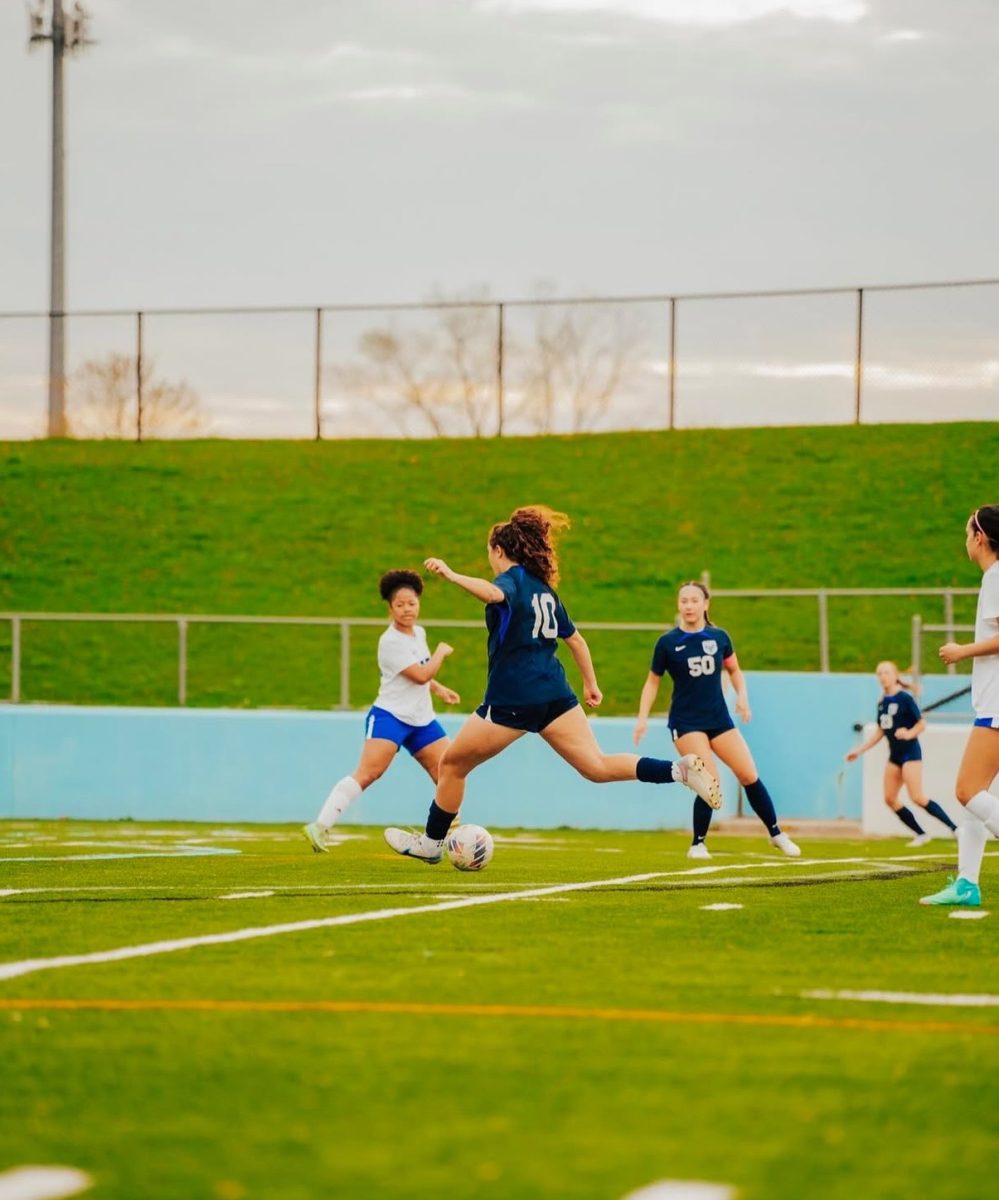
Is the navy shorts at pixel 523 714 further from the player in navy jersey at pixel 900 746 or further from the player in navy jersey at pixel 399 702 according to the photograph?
the player in navy jersey at pixel 900 746

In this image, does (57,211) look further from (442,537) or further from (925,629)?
(925,629)

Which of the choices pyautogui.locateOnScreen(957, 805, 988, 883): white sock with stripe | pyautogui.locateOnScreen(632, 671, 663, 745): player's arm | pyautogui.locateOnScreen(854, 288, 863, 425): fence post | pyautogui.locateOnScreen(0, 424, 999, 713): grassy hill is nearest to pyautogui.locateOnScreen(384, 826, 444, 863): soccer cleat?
pyautogui.locateOnScreen(632, 671, 663, 745): player's arm

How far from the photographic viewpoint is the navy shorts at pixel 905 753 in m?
16.8

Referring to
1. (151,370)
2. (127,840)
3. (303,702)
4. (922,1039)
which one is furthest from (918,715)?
(151,370)

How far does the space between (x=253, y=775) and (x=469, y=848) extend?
10.1m

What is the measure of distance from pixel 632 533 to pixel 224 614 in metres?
6.60

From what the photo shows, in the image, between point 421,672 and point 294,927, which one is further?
point 421,672

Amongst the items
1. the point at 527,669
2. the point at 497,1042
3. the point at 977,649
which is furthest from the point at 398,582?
the point at 497,1042

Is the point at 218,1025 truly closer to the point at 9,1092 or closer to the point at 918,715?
the point at 9,1092

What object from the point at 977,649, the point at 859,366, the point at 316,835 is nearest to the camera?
the point at 977,649

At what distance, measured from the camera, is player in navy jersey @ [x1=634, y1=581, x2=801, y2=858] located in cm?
1318

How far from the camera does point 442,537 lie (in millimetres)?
29688

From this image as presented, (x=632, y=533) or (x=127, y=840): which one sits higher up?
(x=632, y=533)

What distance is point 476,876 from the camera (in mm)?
10352
